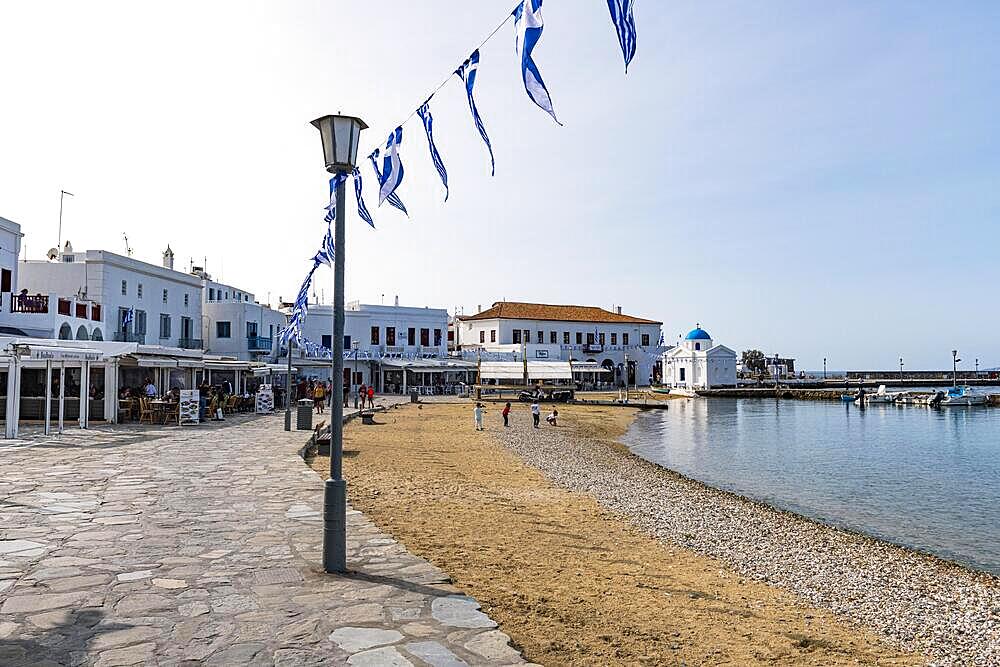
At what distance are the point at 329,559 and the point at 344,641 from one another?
1.78 meters

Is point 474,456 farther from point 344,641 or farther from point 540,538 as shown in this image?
point 344,641

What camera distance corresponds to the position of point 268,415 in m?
28.1

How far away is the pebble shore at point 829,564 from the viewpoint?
26.1 ft

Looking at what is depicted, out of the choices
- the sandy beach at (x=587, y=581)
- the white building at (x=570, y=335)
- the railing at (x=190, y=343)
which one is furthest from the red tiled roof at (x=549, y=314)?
the sandy beach at (x=587, y=581)

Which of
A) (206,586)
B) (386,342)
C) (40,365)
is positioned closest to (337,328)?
(206,586)

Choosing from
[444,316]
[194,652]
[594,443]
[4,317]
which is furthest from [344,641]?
[444,316]

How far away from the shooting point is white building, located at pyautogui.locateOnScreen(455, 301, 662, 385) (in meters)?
70.0

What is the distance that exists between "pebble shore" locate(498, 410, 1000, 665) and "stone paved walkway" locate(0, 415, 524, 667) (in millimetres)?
4990

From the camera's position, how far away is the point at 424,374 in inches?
2341

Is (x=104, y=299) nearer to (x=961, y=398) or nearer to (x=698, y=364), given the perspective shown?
(x=698, y=364)

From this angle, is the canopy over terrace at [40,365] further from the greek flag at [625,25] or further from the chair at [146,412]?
the greek flag at [625,25]

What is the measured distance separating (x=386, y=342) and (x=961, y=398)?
2002 inches

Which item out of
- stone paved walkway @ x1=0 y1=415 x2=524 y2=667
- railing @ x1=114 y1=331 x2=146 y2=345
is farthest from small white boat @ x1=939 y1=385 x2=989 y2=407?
stone paved walkway @ x1=0 y1=415 x2=524 y2=667

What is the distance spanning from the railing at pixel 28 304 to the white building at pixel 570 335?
4263cm
